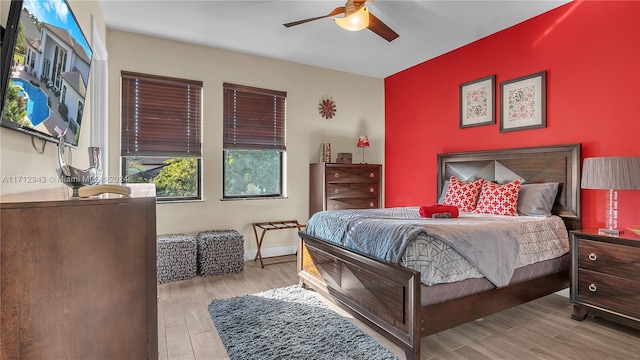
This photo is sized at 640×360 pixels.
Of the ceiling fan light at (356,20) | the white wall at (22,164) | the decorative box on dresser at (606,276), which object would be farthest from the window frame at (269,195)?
the decorative box on dresser at (606,276)

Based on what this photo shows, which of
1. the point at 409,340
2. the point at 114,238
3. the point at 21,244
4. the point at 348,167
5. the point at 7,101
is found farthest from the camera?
the point at 348,167

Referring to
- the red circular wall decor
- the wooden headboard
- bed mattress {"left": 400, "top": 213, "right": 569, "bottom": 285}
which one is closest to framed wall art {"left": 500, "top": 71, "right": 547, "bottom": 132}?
the wooden headboard

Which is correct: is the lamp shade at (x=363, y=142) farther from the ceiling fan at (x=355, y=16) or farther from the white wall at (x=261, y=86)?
the ceiling fan at (x=355, y=16)

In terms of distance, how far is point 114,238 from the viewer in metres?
1.06

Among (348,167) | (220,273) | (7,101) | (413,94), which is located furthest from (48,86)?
(413,94)

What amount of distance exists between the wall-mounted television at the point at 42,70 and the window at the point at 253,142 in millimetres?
2300

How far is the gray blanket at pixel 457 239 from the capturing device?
2.16 meters

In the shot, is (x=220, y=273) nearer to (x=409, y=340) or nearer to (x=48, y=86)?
(x=409, y=340)

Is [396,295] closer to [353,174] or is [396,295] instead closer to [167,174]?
[353,174]

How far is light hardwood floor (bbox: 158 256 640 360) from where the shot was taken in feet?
6.91

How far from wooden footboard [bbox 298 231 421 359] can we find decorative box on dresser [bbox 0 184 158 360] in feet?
4.69

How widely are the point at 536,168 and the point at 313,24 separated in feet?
9.11

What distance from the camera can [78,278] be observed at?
3.32 ft

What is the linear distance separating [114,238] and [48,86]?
94cm
